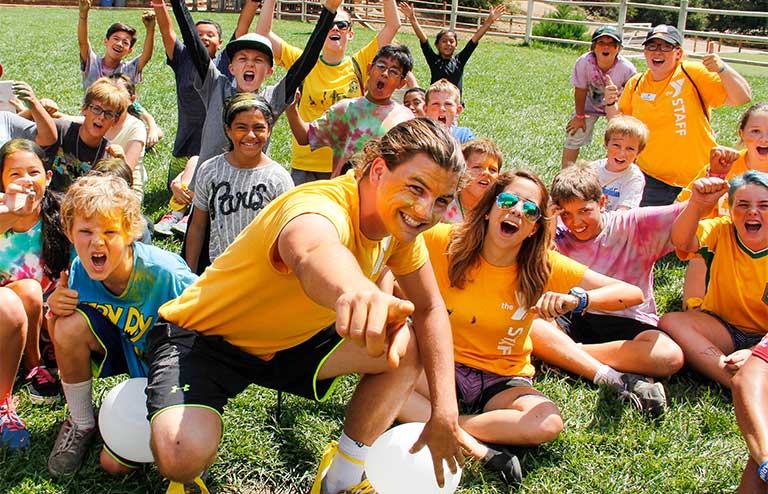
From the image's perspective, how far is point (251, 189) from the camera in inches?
167

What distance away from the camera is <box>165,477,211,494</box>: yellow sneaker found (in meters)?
2.76

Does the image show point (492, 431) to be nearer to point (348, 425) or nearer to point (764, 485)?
point (348, 425)

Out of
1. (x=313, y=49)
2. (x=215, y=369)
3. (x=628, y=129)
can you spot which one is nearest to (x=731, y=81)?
(x=628, y=129)

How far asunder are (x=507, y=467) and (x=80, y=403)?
1906 mm

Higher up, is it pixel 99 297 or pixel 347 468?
pixel 99 297

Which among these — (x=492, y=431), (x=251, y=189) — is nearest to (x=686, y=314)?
(x=492, y=431)

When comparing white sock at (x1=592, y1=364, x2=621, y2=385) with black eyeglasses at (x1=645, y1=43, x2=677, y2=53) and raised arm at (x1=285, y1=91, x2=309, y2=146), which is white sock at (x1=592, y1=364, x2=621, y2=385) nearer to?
raised arm at (x1=285, y1=91, x2=309, y2=146)

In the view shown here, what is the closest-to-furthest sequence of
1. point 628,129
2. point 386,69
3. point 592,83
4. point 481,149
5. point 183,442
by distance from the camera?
point 183,442 → point 481,149 → point 386,69 → point 628,129 → point 592,83

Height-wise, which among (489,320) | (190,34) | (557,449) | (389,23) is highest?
(389,23)

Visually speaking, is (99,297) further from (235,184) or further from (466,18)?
(466,18)

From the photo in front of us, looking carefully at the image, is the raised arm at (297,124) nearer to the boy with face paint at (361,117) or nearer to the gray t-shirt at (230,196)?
the boy with face paint at (361,117)

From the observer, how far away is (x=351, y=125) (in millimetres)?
5230

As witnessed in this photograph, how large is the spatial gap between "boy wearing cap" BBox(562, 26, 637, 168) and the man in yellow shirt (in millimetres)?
5001

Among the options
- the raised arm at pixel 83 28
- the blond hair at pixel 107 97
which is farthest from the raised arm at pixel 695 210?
the raised arm at pixel 83 28
